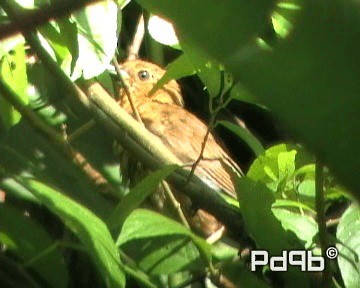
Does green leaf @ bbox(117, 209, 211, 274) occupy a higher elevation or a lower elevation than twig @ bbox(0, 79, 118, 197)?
lower

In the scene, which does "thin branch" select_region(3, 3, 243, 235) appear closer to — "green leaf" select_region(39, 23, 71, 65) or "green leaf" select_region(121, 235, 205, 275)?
"green leaf" select_region(39, 23, 71, 65)

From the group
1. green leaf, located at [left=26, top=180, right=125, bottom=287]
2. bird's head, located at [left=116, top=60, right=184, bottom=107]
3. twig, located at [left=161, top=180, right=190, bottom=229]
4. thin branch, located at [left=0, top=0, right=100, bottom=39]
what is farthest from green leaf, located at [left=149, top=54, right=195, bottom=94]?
bird's head, located at [left=116, top=60, right=184, bottom=107]

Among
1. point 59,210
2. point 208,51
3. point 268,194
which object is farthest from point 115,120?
point 208,51

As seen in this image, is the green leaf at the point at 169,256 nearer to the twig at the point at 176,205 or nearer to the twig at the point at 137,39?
the twig at the point at 176,205

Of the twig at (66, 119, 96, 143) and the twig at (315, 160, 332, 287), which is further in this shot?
the twig at (66, 119, 96, 143)

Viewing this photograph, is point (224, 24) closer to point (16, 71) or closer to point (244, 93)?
point (244, 93)

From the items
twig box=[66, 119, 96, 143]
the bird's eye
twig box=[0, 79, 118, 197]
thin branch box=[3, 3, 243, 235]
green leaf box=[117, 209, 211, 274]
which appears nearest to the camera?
green leaf box=[117, 209, 211, 274]
